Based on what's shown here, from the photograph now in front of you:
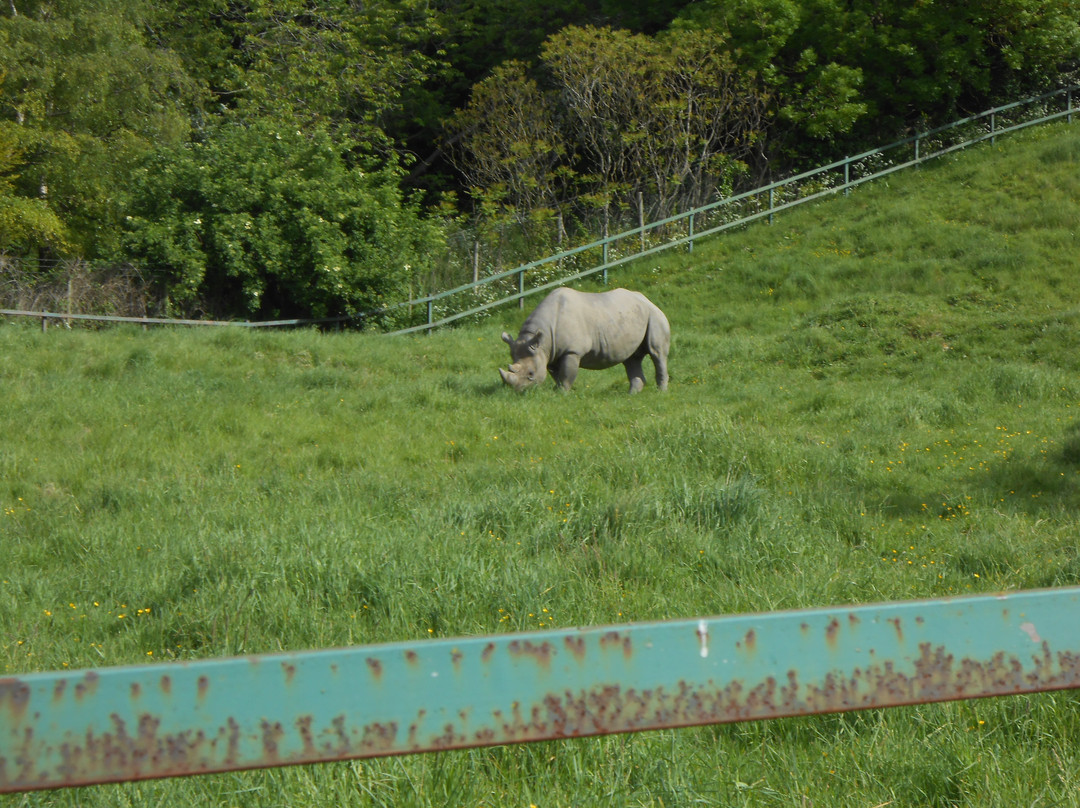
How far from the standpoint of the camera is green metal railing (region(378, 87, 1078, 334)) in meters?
24.0

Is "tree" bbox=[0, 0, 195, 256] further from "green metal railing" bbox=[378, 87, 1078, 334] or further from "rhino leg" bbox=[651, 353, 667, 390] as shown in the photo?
"rhino leg" bbox=[651, 353, 667, 390]

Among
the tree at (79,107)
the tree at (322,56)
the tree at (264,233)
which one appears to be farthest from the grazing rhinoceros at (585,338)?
the tree at (322,56)

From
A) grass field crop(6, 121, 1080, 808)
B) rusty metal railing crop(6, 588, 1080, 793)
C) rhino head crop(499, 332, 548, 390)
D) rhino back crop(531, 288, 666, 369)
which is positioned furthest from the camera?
rhino back crop(531, 288, 666, 369)

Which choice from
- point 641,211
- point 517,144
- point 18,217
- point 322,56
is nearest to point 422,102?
point 322,56

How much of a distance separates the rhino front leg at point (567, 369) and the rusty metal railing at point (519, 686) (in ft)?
41.8

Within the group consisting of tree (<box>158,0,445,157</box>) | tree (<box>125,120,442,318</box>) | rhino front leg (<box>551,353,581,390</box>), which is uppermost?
tree (<box>158,0,445,157</box>)

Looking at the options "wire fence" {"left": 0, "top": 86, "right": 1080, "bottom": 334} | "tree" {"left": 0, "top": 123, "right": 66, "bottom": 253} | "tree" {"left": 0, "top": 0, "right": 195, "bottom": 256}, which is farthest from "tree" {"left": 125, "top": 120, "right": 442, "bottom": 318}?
Result: "tree" {"left": 0, "top": 123, "right": 66, "bottom": 253}

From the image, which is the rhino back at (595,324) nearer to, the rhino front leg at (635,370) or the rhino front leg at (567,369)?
the rhino front leg at (567,369)

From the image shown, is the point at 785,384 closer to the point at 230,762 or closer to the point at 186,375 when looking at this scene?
the point at 186,375

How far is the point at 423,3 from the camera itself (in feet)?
109

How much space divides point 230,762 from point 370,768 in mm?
1720

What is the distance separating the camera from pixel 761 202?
2717 cm

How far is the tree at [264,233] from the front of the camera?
808 inches

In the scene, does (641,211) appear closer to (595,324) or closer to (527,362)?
(595,324)
